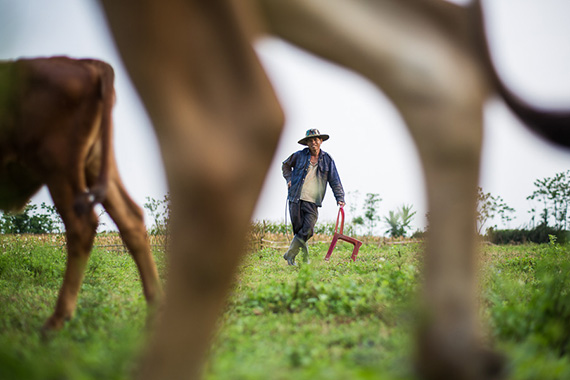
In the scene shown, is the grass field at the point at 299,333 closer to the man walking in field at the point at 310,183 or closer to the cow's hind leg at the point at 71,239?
the cow's hind leg at the point at 71,239

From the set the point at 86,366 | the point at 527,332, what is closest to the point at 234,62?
the point at 86,366

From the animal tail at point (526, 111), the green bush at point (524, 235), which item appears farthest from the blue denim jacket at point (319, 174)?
the green bush at point (524, 235)

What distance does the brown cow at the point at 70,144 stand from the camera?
2.47 meters

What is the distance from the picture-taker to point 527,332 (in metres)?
1.89

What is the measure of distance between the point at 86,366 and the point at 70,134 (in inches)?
63.0

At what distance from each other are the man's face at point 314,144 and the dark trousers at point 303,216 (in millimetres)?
867

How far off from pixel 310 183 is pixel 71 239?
495 centimetres

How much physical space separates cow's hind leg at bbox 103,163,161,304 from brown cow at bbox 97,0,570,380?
5.55ft

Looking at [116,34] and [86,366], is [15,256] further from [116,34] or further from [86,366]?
[116,34]

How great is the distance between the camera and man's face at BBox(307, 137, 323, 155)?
7270 mm

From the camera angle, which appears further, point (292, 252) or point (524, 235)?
point (524, 235)

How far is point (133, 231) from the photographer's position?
2.58 metres

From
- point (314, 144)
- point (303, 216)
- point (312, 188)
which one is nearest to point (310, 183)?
point (312, 188)

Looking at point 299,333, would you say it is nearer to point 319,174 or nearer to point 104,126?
point 104,126
